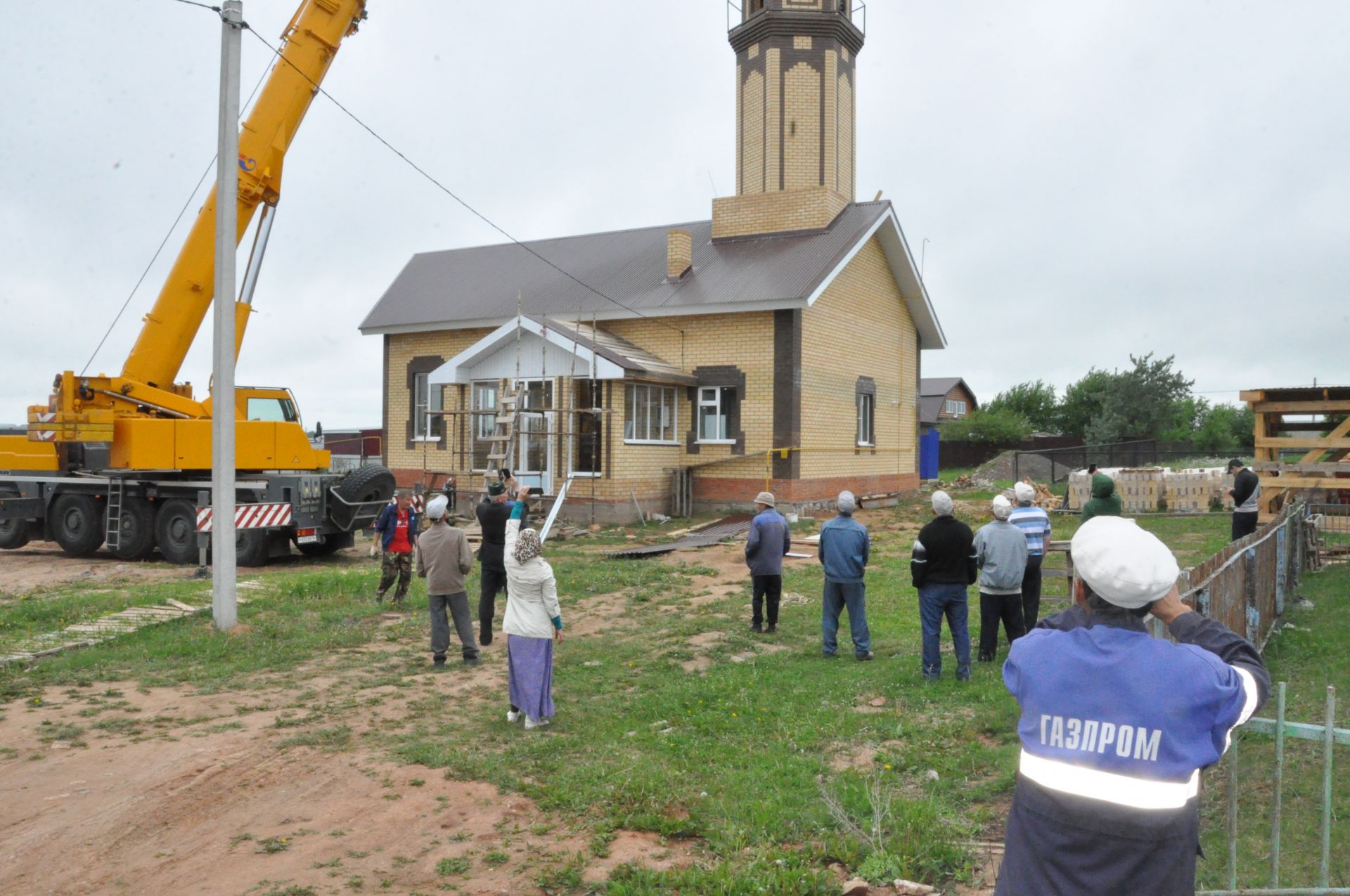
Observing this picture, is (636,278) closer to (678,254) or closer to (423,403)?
(678,254)

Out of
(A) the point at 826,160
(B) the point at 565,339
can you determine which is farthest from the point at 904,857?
(A) the point at 826,160

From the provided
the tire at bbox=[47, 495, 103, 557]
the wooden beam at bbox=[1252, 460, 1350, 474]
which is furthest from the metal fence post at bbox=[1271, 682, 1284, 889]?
the tire at bbox=[47, 495, 103, 557]

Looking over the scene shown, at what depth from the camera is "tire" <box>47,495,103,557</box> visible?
56.9ft

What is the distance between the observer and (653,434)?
72.7ft

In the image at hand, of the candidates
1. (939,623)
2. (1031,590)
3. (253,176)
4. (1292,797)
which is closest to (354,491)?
(253,176)

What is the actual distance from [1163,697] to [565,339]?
18.4m

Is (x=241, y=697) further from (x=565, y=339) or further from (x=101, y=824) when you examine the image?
(x=565, y=339)

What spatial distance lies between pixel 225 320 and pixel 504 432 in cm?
1007

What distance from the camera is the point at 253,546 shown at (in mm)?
16297

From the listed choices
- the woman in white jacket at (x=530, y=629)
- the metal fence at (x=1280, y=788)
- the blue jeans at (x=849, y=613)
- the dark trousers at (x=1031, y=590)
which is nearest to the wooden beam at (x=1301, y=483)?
the dark trousers at (x=1031, y=590)

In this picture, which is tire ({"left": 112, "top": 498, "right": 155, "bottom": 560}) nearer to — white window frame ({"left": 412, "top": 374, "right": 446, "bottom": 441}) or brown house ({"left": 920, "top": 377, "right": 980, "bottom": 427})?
white window frame ({"left": 412, "top": 374, "right": 446, "bottom": 441})

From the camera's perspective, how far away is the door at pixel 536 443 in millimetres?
21094

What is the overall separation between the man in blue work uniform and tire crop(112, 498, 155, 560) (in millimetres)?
17263

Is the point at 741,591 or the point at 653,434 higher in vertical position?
the point at 653,434
